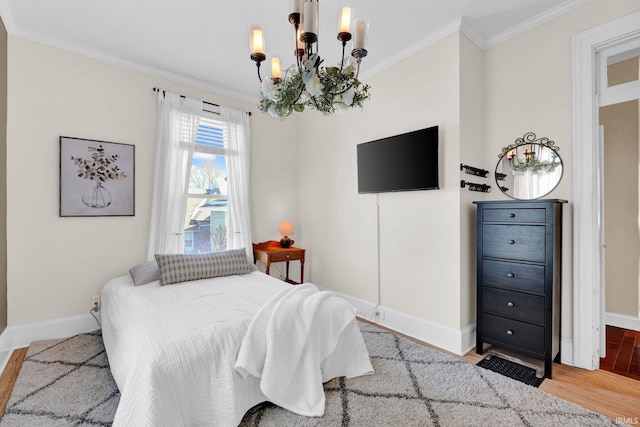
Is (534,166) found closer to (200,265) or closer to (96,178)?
(200,265)

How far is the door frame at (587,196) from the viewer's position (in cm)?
226

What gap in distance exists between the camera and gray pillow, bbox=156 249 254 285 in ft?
9.28

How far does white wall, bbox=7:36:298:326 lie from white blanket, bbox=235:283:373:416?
6.84 ft

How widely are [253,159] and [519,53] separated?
301 centimetres

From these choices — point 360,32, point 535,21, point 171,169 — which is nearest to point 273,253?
point 171,169

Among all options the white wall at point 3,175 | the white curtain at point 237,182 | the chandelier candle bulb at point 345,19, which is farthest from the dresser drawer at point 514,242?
the white wall at point 3,175

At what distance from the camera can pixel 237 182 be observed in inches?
148

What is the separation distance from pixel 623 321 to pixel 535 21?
9.71ft

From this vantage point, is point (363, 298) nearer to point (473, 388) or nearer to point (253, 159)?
point (473, 388)

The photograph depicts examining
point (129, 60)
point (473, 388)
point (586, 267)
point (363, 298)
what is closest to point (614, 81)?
point (586, 267)

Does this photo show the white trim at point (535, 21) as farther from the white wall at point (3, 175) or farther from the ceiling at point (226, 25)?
the white wall at point (3, 175)

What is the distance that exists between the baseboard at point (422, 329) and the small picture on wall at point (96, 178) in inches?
109

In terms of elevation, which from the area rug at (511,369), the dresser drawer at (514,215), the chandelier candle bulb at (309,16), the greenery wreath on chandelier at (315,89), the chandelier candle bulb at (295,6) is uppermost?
the chandelier candle bulb at (295,6)

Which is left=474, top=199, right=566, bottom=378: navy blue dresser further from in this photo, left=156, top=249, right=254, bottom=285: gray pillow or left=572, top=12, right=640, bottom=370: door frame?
left=156, top=249, right=254, bottom=285: gray pillow
